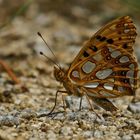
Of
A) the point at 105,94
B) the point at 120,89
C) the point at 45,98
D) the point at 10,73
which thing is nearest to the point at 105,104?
the point at 105,94

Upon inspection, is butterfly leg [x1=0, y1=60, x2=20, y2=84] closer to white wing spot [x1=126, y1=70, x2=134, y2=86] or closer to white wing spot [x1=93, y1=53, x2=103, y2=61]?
white wing spot [x1=93, y1=53, x2=103, y2=61]

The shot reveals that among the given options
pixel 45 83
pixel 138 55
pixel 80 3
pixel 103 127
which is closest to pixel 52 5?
pixel 80 3

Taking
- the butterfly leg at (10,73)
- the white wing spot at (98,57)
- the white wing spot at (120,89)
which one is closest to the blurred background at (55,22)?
the butterfly leg at (10,73)

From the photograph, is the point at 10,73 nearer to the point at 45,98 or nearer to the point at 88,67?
the point at 45,98

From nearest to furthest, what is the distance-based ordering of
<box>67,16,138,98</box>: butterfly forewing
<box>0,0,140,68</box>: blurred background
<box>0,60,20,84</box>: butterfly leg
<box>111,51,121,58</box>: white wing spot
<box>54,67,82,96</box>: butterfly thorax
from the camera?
<box>67,16,138,98</box>: butterfly forewing
<box>111,51,121,58</box>: white wing spot
<box>54,67,82,96</box>: butterfly thorax
<box>0,60,20,84</box>: butterfly leg
<box>0,0,140,68</box>: blurred background

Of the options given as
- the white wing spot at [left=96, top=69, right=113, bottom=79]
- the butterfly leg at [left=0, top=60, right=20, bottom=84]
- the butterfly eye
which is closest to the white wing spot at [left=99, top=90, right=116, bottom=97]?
the white wing spot at [left=96, top=69, right=113, bottom=79]

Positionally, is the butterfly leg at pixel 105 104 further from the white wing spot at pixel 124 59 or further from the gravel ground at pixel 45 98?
the white wing spot at pixel 124 59
